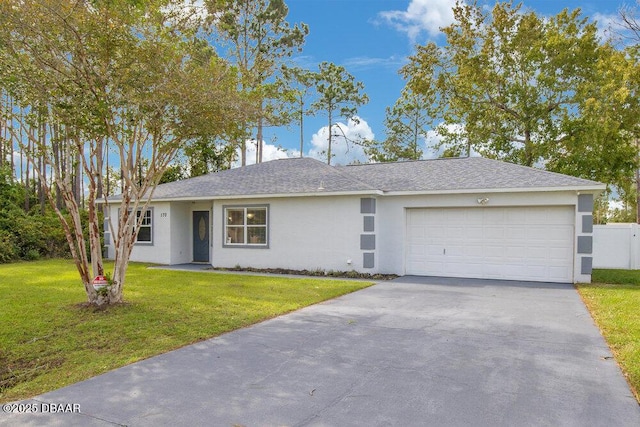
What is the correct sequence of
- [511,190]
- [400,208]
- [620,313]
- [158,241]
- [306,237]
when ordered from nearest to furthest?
[620,313] < [511,190] < [400,208] < [306,237] < [158,241]

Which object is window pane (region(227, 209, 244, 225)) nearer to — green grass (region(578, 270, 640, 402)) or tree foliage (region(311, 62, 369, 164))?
green grass (region(578, 270, 640, 402))

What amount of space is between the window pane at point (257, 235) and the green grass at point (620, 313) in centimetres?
878

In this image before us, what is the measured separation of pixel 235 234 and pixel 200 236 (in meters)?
2.45

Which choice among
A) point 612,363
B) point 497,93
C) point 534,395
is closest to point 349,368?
point 534,395

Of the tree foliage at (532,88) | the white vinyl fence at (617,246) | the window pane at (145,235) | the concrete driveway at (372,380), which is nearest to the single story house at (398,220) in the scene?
the window pane at (145,235)

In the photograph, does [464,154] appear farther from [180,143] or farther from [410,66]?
[180,143]

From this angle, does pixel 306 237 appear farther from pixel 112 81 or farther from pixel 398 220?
pixel 112 81

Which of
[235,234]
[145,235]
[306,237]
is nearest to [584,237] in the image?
[306,237]

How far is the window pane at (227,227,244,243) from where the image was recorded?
46.5 feet

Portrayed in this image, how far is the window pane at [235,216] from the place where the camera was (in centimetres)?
1416

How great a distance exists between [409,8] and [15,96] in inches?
507

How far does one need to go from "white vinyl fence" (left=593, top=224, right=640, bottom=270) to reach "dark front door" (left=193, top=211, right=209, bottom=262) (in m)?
13.6

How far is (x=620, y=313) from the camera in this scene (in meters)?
7.00

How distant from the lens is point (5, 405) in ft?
11.9
